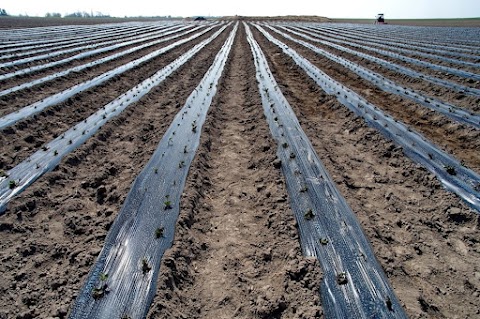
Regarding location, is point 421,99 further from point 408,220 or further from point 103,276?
point 103,276

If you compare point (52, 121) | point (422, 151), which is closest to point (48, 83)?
point (52, 121)

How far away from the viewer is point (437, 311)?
2814 mm

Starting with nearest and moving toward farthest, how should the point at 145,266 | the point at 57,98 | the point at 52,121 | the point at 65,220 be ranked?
1. the point at 145,266
2. the point at 65,220
3. the point at 52,121
4. the point at 57,98

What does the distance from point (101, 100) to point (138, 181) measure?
16.2 feet

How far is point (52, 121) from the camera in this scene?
696cm

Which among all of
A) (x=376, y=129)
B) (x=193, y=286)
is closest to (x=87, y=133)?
(x=193, y=286)

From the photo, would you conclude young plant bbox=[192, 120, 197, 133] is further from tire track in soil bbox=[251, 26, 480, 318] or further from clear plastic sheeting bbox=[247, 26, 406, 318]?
tire track in soil bbox=[251, 26, 480, 318]

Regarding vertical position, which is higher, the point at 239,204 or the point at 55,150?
the point at 55,150

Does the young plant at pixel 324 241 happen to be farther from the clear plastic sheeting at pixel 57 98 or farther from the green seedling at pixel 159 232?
the clear plastic sheeting at pixel 57 98

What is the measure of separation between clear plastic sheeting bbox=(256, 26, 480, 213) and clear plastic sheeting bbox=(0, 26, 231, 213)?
19.3 ft

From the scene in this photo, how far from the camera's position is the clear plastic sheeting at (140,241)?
270cm

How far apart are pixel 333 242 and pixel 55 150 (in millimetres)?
4921

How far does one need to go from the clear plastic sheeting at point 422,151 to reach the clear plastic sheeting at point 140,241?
3.91m

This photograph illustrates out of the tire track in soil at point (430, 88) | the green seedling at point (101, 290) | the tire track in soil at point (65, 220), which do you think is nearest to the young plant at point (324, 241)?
the green seedling at point (101, 290)
